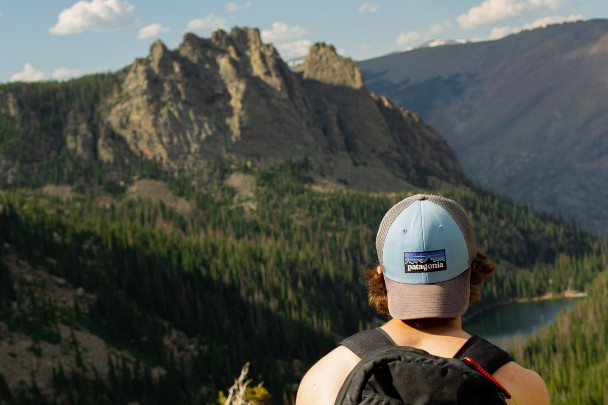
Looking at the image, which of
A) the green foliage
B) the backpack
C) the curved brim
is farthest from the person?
the green foliage

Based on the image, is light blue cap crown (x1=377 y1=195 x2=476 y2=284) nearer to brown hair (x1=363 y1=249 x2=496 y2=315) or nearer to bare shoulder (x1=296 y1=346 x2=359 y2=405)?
brown hair (x1=363 y1=249 x2=496 y2=315)

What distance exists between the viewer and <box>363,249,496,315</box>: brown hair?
8.54 meters

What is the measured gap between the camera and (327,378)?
7.71 meters

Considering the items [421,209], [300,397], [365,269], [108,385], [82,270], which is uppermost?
[421,209]

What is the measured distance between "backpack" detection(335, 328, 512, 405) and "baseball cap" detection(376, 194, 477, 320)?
3.23 ft

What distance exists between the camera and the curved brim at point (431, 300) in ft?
26.4

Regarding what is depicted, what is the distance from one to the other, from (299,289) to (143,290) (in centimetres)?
5147

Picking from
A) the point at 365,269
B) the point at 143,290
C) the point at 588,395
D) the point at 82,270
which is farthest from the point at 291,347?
the point at 365,269

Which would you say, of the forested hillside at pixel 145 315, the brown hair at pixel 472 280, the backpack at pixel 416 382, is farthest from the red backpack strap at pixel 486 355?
the forested hillside at pixel 145 315

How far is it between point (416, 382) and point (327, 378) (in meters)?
1.15

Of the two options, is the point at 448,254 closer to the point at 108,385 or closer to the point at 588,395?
the point at 108,385

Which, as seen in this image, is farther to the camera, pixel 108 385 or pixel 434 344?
pixel 108 385

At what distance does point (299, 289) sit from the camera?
19988cm

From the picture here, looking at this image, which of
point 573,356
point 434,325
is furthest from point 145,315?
point 434,325
